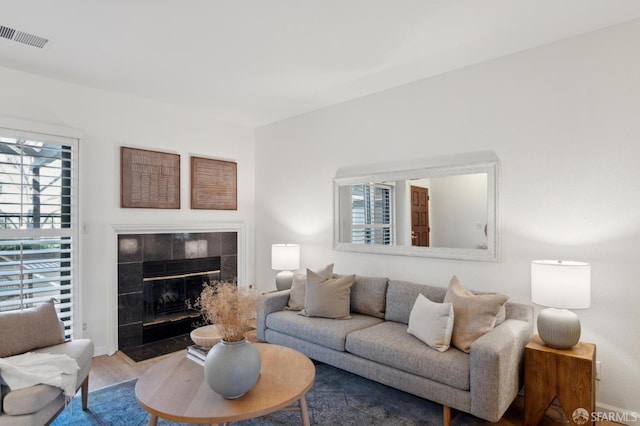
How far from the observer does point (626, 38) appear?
2533 mm

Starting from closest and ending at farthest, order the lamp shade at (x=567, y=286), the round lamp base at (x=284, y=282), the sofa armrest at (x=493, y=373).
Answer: the sofa armrest at (x=493, y=373)
the lamp shade at (x=567, y=286)
the round lamp base at (x=284, y=282)

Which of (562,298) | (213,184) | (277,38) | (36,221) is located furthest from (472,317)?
(36,221)

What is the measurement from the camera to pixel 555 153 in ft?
9.20

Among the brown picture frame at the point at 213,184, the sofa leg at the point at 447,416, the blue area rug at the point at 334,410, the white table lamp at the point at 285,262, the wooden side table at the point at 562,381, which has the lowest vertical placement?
the blue area rug at the point at 334,410

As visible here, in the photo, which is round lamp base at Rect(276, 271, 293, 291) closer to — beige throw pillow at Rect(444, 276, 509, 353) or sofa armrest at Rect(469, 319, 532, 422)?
beige throw pillow at Rect(444, 276, 509, 353)

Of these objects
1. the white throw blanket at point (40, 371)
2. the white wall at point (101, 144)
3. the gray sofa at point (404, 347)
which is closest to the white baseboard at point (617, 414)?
the gray sofa at point (404, 347)

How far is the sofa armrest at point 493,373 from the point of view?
2.19m

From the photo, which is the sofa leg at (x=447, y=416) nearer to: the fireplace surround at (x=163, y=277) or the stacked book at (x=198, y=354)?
the stacked book at (x=198, y=354)

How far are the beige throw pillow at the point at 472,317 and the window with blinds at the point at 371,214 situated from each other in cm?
124

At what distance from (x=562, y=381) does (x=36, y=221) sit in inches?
174

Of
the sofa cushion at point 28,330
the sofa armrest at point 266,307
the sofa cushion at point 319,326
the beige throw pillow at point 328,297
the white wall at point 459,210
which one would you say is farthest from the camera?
the sofa armrest at point 266,307

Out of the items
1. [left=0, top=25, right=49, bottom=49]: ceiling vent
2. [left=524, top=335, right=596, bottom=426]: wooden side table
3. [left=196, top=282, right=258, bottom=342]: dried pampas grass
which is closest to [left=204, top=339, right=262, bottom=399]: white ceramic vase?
[left=196, top=282, right=258, bottom=342]: dried pampas grass

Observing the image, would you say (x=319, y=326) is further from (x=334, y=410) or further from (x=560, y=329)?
(x=560, y=329)

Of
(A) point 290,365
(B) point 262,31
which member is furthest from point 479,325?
(B) point 262,31
